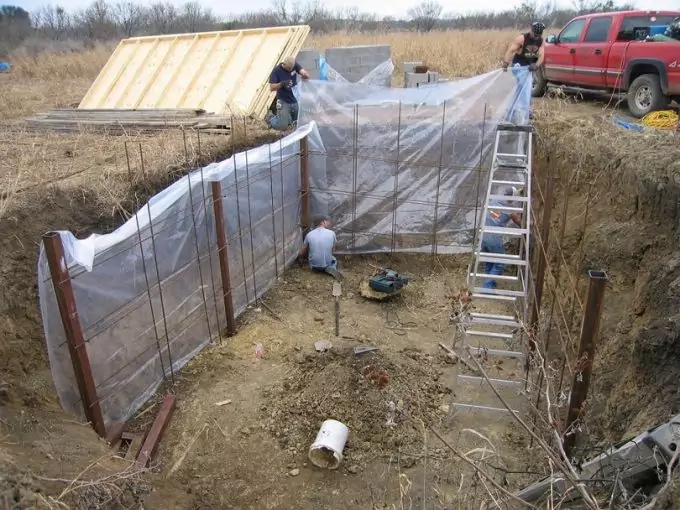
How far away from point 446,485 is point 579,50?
9047 millimetres

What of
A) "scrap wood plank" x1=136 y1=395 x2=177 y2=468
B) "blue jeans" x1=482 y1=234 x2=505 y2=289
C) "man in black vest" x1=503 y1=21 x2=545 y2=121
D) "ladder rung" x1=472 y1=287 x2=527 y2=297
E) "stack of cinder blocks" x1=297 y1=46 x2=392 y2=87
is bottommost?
"scrap wood plank" x1=136 y1=395 x2=177 y2=468

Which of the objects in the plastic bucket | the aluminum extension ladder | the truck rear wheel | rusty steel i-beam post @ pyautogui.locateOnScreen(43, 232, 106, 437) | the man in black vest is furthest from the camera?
the man in black vest

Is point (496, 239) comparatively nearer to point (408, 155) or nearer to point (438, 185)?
point (438, 185)

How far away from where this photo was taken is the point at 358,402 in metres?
4.60

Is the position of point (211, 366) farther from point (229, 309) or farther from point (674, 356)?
point (674, 356)

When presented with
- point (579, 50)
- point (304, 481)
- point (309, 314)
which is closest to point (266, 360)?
point (309, 314)

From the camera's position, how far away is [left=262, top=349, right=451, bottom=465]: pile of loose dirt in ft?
14.3

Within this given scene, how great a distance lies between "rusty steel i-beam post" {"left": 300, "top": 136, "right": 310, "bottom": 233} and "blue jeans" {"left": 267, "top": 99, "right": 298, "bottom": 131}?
138cm

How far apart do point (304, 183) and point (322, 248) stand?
104cm

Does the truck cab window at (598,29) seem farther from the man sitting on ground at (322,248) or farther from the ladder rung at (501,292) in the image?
the ladder rung at (501,292)

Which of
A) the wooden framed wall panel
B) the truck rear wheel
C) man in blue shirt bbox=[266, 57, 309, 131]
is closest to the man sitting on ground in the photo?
man in blue shirt bbox=[266, 57, 309, 131]

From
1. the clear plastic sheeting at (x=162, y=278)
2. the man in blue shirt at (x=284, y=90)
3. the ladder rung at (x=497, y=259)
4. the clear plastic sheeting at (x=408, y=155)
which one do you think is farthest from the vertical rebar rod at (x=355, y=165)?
the ladder rung at (x=497, y=259)

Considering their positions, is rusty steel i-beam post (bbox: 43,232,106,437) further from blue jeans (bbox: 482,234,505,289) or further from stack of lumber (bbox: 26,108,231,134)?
stack of lumber (bbox: 26,108,231,134)

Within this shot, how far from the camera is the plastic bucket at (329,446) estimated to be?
411 cm
